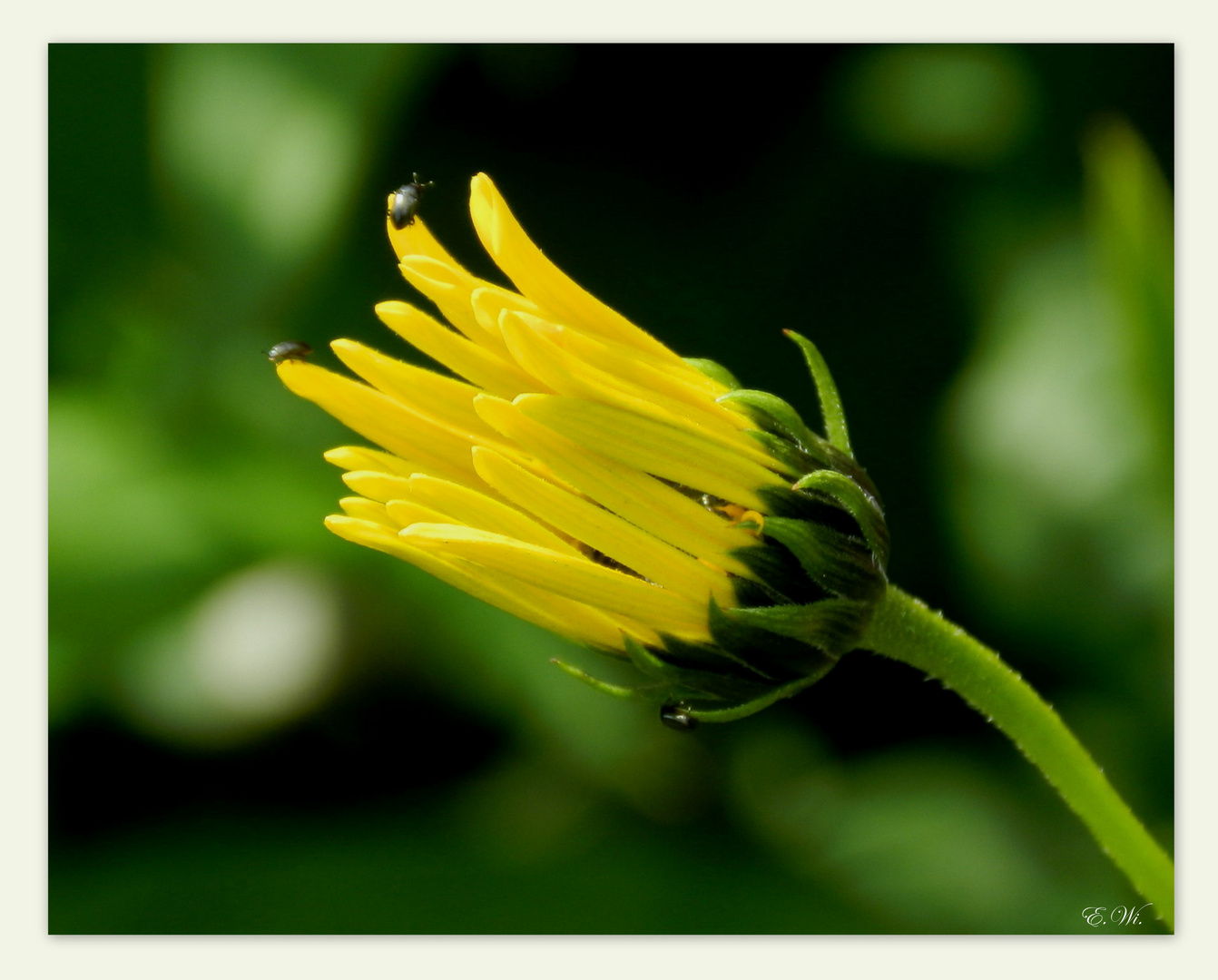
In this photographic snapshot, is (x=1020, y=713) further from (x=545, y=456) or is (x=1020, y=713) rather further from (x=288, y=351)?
(x=288, y=351)

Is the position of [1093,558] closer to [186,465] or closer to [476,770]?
[476,770]

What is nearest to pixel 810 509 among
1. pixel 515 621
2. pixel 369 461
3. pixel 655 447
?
pixel 655 447

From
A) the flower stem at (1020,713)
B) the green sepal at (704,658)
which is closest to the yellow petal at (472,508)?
the green sepal at (704,658)

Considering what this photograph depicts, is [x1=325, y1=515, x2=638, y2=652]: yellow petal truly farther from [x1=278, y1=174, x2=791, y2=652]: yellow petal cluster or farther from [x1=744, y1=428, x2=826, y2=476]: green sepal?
[x1=744, y1=428, x2=826, y2=476]: green sepal

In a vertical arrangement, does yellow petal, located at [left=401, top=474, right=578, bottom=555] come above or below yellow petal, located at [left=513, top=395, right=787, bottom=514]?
below

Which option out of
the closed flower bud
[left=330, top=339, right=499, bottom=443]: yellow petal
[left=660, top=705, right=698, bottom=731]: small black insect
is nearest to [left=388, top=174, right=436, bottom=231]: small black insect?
the closed flower bud
